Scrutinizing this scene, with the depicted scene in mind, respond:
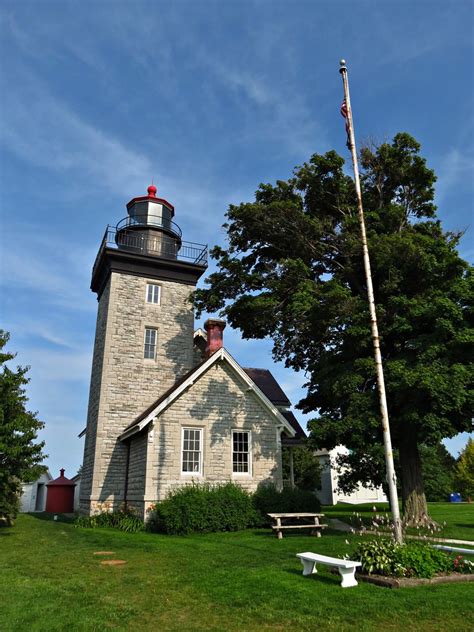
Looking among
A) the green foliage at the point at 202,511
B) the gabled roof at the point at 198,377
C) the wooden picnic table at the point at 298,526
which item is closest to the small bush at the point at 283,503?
the green foliage at the point at 202,511

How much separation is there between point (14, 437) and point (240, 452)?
27.6 ft

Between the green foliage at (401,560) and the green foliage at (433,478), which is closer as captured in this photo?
the green foliage at (401,560)

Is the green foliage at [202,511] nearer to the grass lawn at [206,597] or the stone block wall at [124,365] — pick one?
the stone block wall at [124,365]

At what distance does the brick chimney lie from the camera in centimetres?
2162

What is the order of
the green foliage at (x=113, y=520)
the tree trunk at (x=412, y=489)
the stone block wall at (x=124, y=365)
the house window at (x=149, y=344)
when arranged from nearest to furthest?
1. the tree trunk at (x=412, y=489)
2. the green foliage at (x=113, y=520)
3. the stone block wall at (x=124, y=365)
4. the house window at (x=149, y=344)

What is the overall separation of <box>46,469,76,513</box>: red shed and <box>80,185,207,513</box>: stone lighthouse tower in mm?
9841

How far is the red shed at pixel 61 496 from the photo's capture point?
3120 centimetres

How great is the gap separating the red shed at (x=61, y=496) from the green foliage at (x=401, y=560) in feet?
89.7

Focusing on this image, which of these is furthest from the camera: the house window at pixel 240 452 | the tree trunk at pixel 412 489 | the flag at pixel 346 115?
the house window at pixel 240 452

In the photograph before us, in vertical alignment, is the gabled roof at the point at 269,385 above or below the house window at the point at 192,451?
above

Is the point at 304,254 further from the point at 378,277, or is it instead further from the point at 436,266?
the point at 436,266

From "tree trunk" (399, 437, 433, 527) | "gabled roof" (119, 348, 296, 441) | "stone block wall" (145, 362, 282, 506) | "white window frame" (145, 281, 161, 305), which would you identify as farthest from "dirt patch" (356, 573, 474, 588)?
"white window frame" (145, 281, 161, 305)

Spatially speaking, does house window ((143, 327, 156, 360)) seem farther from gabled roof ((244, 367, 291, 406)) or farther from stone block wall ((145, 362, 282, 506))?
gabled roof ((244, 367, 291, 406))

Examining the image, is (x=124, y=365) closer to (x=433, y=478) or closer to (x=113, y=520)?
(x=113, y=520)
